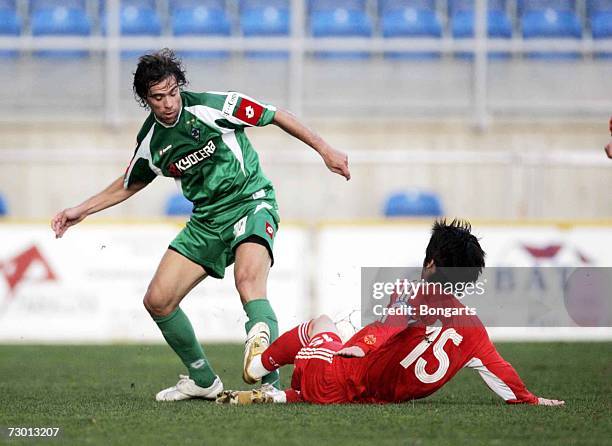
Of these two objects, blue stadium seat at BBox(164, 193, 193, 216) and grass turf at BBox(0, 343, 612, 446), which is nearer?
grass turf at BBox(0, 343, 612, 446)

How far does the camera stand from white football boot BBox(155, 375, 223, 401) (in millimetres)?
6367

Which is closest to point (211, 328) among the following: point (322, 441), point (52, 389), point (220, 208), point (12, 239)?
point (12, 239)

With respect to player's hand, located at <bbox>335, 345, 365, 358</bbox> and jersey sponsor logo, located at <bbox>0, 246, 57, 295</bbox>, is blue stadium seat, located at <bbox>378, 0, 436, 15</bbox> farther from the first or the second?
player's hand, located at <bbox>335, 345, 365, 358</bbox>

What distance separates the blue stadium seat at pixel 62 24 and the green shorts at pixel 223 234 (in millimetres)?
9004

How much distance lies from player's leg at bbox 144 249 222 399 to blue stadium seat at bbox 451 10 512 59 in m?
9.49

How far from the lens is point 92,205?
Result: 256 inches

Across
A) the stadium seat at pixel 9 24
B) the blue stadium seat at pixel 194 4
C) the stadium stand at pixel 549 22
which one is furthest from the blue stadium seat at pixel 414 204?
the stadium seat at pixel 9 24

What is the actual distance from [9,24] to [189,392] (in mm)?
9507

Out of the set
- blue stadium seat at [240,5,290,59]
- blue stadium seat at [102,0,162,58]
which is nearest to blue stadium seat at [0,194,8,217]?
blue stadium seat at [102,0,162,58]

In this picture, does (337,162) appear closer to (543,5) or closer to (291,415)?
(291,415)

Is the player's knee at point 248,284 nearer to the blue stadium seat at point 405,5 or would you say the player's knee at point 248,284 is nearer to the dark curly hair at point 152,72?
the dark curly hair at point 152,72

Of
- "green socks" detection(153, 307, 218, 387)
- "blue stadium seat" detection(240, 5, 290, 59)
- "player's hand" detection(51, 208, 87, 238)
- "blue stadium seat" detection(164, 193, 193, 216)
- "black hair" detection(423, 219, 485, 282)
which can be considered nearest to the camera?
"black hair" detection(423, 219, 485, 282)

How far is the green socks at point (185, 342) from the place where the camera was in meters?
6.28

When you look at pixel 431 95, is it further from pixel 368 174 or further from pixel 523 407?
pixel 523 407
